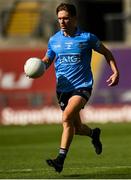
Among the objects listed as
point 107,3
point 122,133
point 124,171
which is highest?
point 124,171

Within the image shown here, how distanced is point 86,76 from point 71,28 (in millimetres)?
695

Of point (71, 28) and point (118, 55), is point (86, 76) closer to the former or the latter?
point (71, 28)

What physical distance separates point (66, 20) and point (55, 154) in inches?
183

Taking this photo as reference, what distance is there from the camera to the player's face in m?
12.3

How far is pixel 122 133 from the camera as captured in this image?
A: 22297mm

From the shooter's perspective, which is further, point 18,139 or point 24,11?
point 24,11

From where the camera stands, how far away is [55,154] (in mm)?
16516

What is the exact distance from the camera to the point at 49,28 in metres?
36.7

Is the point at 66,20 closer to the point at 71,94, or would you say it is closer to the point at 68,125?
the point at 71,94

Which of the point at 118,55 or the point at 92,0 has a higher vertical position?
the point at 118,55

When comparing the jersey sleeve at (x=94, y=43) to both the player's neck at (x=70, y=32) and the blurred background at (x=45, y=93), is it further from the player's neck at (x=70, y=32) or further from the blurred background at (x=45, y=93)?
the blurred background at (x=45, y=93)

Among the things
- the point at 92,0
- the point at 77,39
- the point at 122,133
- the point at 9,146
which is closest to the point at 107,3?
the point at 92,0

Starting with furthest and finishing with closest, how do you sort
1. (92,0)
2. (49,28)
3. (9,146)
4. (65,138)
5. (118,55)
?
(92,0)
(49,28)
(118,55)
(9,146)
(65,138)

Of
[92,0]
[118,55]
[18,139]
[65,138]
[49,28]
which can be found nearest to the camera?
[65,138]
